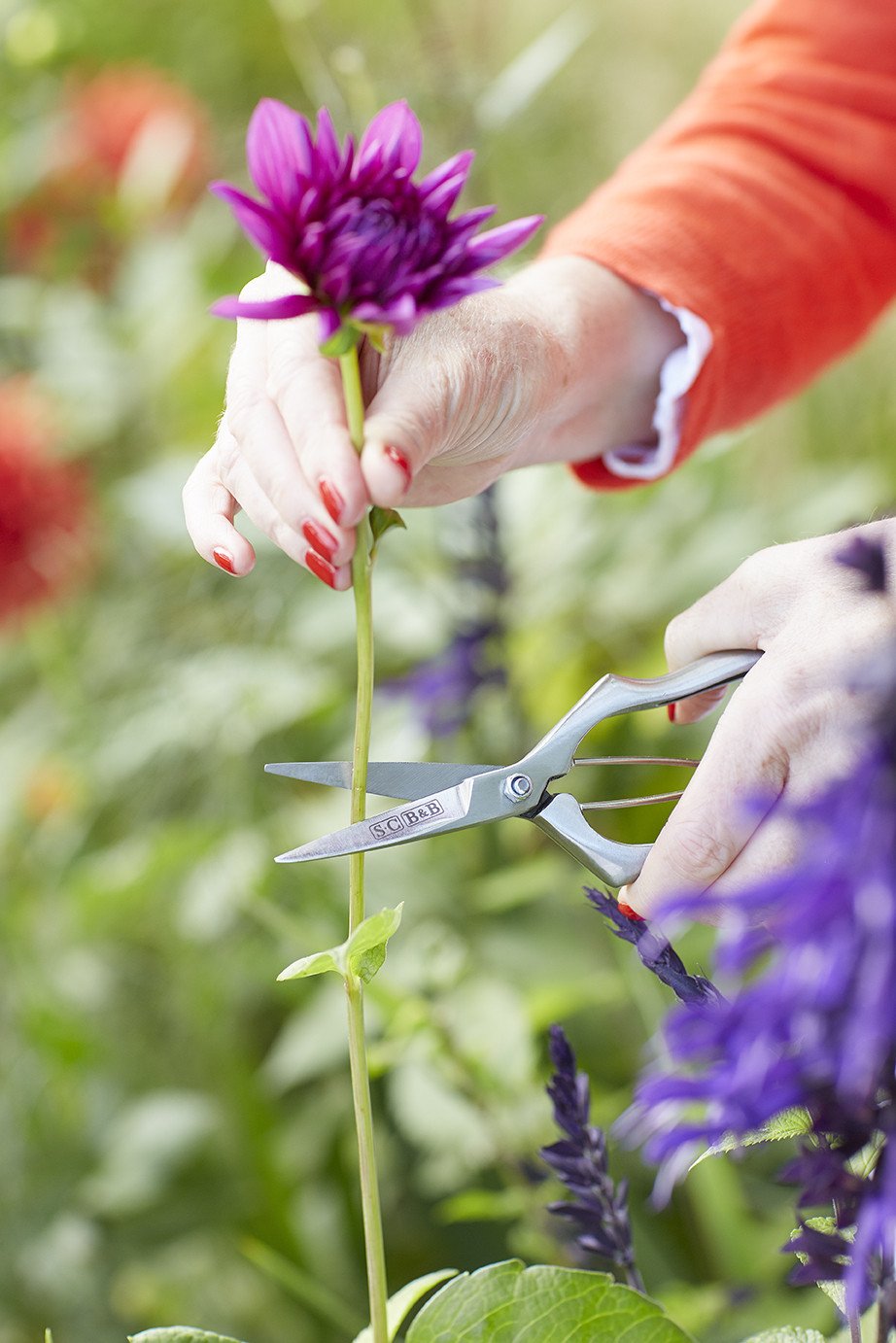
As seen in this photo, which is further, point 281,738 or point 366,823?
point 281,738

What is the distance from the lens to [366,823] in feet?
1.00

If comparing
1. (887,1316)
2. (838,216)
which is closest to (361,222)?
(887,1316)

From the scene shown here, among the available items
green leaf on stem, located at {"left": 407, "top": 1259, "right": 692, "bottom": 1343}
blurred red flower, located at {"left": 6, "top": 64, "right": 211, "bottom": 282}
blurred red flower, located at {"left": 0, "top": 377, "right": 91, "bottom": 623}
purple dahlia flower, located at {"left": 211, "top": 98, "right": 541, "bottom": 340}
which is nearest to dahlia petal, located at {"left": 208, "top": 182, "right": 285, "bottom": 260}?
purple dahlia flower, located at {"left": 211, "top": 98, "right": 541, "bottom": 340}

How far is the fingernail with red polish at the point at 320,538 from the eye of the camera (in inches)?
10.7

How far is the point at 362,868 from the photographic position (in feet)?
0.95

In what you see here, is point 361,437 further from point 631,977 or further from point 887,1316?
point 631,977

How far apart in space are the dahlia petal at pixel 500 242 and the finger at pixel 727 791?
107mm

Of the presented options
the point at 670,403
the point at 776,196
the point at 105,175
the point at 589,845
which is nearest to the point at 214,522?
the point at 589,845

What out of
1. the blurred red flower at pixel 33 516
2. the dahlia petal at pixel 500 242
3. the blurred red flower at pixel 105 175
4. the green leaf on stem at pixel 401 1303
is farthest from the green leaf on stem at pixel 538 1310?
the blurred red flower at pixel 105 175

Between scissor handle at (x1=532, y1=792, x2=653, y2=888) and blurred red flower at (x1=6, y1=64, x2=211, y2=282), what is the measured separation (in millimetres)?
935

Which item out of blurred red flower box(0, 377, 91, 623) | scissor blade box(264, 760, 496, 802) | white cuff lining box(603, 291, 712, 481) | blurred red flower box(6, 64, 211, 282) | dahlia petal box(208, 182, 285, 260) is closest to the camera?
dahlia petal box(208, 182, 285, 260)

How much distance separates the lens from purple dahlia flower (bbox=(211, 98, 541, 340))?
0.24 metres

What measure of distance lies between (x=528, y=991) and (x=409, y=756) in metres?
0.15

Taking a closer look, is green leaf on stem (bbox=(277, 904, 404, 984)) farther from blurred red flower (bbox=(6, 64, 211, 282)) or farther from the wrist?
blurred red flower (bbox=(6, 64, 211, 282))
